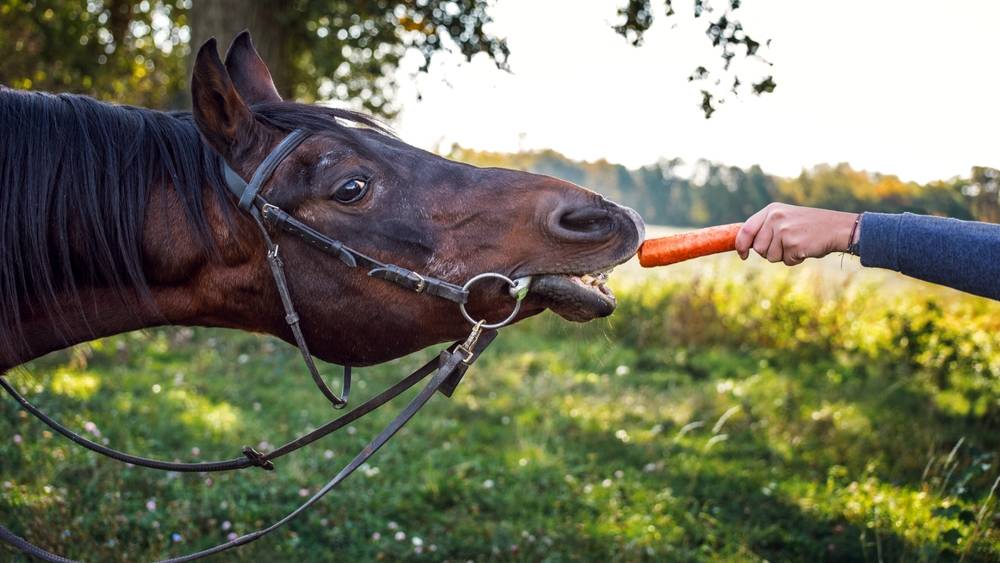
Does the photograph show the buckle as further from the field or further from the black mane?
the field

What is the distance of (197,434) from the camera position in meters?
5.49

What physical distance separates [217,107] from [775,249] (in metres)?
1.84

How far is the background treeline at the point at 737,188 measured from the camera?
16.0ft

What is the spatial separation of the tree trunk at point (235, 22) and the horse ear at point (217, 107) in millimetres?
5423

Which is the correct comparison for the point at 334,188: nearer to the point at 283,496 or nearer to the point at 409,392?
the point at 283,496

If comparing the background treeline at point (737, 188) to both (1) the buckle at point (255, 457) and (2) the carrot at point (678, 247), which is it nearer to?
(2) the carrot at point (678, 247)

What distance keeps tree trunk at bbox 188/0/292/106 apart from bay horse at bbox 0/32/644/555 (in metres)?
5.40

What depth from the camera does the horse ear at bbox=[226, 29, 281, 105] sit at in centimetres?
295

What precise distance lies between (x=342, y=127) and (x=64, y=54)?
320 inches

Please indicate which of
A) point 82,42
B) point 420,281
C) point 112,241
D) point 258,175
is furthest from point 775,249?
point 82,42

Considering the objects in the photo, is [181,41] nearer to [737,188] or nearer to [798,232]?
[737,188]

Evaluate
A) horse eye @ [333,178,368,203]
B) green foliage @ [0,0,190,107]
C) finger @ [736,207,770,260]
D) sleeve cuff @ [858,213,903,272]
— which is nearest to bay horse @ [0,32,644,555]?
horse eye @ [333,178,368,203]

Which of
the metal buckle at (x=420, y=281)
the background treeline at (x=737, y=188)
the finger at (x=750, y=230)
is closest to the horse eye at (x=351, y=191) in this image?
the metal buckle at (x=420, y=281)

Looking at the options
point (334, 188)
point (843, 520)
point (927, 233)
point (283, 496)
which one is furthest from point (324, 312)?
point (843, 520)
